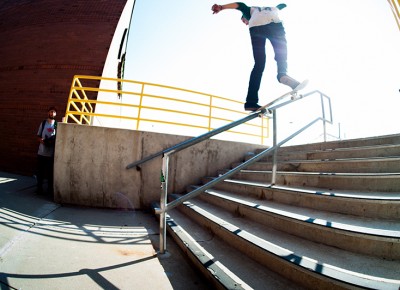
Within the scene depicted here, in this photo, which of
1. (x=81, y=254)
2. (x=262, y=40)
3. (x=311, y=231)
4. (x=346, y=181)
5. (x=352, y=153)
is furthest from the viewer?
(x=352, y=153)

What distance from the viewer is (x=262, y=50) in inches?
97.5

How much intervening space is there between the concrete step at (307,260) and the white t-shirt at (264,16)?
2264 millimetres

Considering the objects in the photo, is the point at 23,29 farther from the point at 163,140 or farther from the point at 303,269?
the point at 303,269

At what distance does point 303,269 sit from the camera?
1.23 m

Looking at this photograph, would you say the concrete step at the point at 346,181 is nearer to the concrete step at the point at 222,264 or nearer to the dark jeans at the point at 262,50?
the dark jeans at the point at 262,50

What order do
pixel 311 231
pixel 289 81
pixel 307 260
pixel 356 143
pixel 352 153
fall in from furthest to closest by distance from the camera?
pixel 356 143 < pixel 352 153 < pixel 289 81 < pixel 311 231 < pixel 307 260

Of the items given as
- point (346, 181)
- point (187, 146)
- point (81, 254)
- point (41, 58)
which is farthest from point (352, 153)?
point (41, 58)

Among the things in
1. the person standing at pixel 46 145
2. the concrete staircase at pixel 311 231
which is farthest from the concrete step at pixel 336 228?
the person standing at pixel 46 145

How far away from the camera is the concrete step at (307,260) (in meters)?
1.08

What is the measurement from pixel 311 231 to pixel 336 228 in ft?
0.71

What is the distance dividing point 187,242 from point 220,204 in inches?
39.7

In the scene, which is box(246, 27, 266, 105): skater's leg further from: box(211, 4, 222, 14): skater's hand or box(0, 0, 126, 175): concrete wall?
box(0, 0, 126, 175): concrete wall

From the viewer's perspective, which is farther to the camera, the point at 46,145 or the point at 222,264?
the point at 46,145

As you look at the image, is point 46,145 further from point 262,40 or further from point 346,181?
point 346,181
